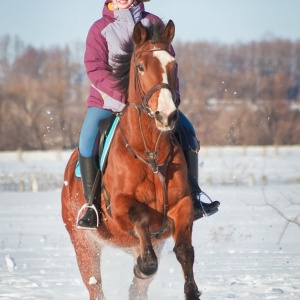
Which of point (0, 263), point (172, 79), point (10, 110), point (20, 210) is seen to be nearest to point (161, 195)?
point (172, 79)

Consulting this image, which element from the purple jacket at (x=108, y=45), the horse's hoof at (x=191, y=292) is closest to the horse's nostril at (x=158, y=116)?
the purple jacket at (x=108, y=45)

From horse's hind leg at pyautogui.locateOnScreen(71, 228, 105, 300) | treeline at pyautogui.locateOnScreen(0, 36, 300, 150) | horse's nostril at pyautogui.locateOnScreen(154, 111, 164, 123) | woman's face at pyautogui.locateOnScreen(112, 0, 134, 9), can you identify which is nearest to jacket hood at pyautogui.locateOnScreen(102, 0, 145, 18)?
woman's face at pyautogui.locateOnScreen(112, 0, 134, 9)

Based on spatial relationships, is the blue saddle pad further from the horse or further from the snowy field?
the snowy field

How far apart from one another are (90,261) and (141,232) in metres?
1.99

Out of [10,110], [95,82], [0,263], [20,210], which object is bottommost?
[10,110]

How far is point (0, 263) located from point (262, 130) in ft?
145

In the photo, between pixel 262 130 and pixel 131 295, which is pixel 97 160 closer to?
pixel 131 295

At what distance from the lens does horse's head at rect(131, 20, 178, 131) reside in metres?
6.08

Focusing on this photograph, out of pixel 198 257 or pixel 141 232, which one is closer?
pixel 141 232

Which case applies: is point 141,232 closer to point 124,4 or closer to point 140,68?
point 140,68

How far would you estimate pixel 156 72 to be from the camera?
20.6 feet

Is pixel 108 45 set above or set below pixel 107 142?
above

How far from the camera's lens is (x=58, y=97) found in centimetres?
6394

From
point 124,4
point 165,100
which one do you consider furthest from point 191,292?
point 124,4
